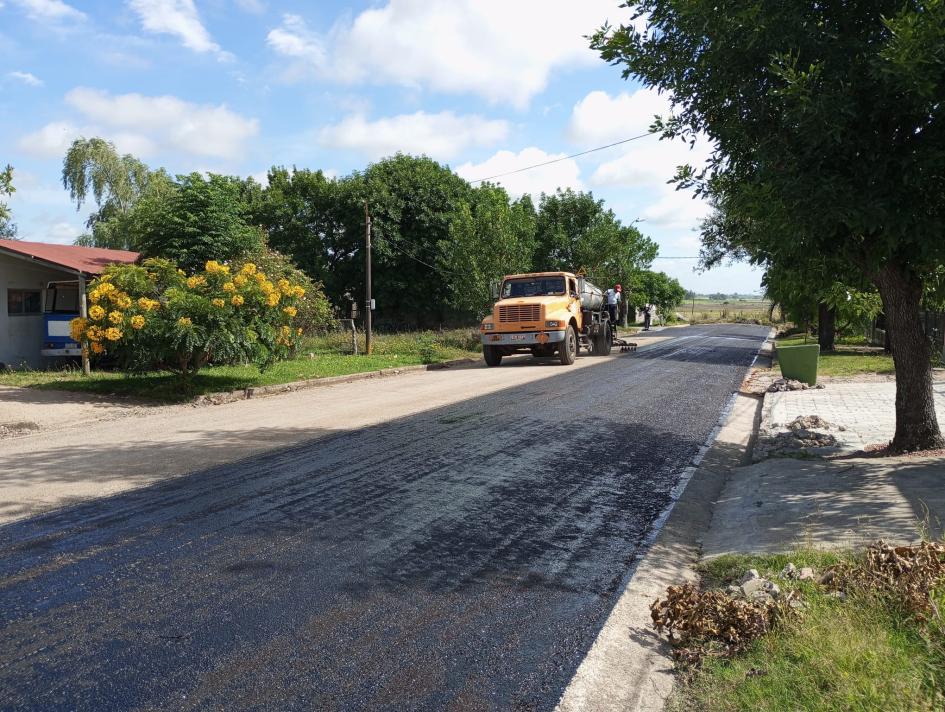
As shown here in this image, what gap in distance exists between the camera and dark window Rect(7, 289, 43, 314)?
18.8 meters

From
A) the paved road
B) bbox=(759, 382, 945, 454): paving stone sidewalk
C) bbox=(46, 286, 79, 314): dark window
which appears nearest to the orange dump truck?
bbox=(759, 382, 945, 454): paving stone sidewalk

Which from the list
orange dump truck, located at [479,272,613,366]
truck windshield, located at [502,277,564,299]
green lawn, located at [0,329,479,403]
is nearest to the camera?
green lawn, located at [0,329,479,403]

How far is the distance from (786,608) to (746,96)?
5.16 metres

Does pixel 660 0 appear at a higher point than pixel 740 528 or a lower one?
higher

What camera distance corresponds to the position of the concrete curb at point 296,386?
13141 mm

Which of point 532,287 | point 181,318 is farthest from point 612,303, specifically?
point 181,318

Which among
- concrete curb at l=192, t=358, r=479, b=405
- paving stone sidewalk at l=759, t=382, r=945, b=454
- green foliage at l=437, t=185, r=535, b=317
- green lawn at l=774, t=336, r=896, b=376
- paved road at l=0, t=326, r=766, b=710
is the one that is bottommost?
paved road at l=0, t=326, r=766, b=710

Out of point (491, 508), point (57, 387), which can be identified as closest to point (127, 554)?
point (491, 508)

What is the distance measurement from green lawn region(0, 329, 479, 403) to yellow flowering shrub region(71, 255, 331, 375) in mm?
589

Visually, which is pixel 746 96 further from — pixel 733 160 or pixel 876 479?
pixel 876 479

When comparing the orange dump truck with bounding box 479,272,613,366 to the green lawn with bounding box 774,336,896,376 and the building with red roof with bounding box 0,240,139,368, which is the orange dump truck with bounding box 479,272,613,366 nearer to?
the green lawn with bounding box 774,336,896,376

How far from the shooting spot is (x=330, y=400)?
1300 cm

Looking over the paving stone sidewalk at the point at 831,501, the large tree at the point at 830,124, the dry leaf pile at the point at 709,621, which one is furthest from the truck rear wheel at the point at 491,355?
the dry leaf pile at the point at 709,621

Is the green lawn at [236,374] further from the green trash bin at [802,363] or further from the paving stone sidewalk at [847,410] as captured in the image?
the green trash bin at [802,363]
